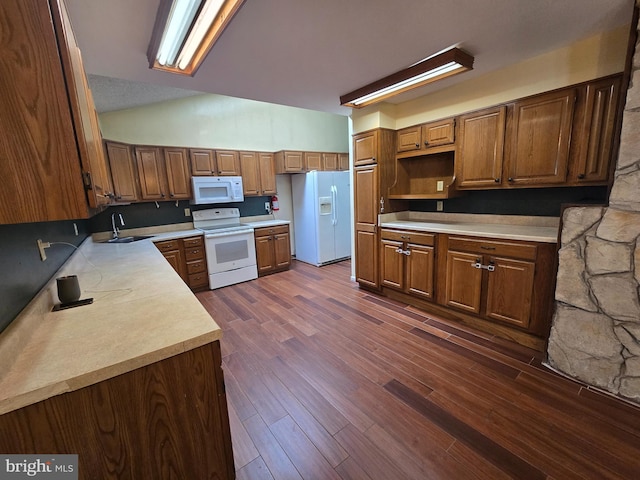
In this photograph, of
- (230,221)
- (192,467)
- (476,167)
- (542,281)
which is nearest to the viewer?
(192,467)

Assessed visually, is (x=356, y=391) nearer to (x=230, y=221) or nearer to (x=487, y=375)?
(x=487, y=375)

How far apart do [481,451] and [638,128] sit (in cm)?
201

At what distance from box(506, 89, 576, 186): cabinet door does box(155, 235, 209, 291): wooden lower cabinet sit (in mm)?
3853

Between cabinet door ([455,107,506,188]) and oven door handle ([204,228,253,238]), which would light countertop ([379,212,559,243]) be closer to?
cabinet door ([455,107,506,188])

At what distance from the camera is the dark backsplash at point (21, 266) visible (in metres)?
1.05

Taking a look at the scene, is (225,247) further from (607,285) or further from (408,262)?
(607,285)

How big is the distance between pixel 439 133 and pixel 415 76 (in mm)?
795

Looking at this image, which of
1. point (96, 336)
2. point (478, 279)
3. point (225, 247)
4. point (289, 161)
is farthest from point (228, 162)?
point (478, 279)

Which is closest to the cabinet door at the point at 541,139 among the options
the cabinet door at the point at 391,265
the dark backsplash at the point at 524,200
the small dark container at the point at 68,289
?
the dark backsplash at the point at 524,200

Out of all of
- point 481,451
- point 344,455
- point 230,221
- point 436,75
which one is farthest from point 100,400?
point 230,221

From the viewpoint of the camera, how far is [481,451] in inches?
56.7

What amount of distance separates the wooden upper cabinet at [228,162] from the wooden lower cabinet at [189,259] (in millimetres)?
1155

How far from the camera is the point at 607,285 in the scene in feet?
5.74

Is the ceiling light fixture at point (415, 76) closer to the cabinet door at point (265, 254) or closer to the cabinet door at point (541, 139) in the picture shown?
the cabinet door at point (541, 139)
